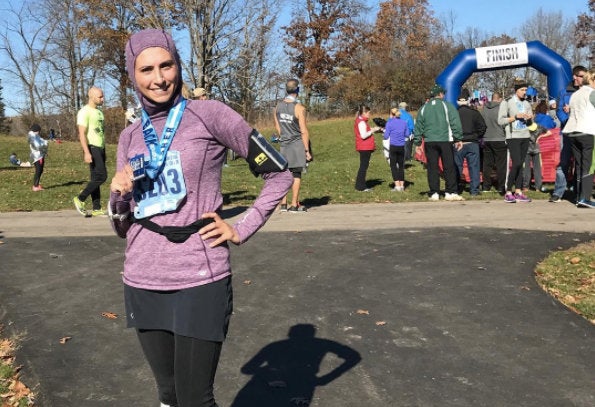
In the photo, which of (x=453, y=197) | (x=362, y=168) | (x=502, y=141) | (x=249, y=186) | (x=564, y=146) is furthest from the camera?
(x=249, y=186)

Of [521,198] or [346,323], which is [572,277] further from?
[521,198]

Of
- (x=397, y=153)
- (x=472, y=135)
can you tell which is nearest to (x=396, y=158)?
(x=397, y=153)

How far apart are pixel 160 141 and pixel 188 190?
0.75ft

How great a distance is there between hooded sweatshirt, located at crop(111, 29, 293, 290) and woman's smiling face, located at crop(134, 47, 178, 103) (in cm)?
3

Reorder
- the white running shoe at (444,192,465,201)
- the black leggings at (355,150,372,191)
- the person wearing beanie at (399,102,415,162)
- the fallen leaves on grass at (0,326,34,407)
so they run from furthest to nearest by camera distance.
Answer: the person wearing beanie at (399,102,415,162)
the black leggings at (355,150,372,191)
the white running shoe at (444,192,465,201)
the fallen leaves on grass at (0,326,34,407)

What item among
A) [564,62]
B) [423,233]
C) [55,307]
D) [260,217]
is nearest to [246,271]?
[55,307]

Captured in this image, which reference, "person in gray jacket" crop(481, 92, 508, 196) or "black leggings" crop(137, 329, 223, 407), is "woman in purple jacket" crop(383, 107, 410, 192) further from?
"black leggings" crop(137, 329, 223, 407)

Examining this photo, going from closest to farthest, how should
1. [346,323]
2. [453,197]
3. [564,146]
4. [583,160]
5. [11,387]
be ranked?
[11,387] → [346,323] → [583,160] → [564,146] → [453,197]

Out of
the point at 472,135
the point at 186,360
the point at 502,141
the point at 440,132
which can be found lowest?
the point at 186,360

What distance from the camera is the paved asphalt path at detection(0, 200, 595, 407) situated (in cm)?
365

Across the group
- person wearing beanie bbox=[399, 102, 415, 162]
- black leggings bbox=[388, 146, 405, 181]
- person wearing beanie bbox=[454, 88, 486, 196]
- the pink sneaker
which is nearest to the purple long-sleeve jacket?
the pink sneaker

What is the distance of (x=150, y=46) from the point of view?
2326 millimetres

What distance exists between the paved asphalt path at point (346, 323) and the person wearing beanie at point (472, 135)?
407 cm

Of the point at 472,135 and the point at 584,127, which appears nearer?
the point at 584,127
